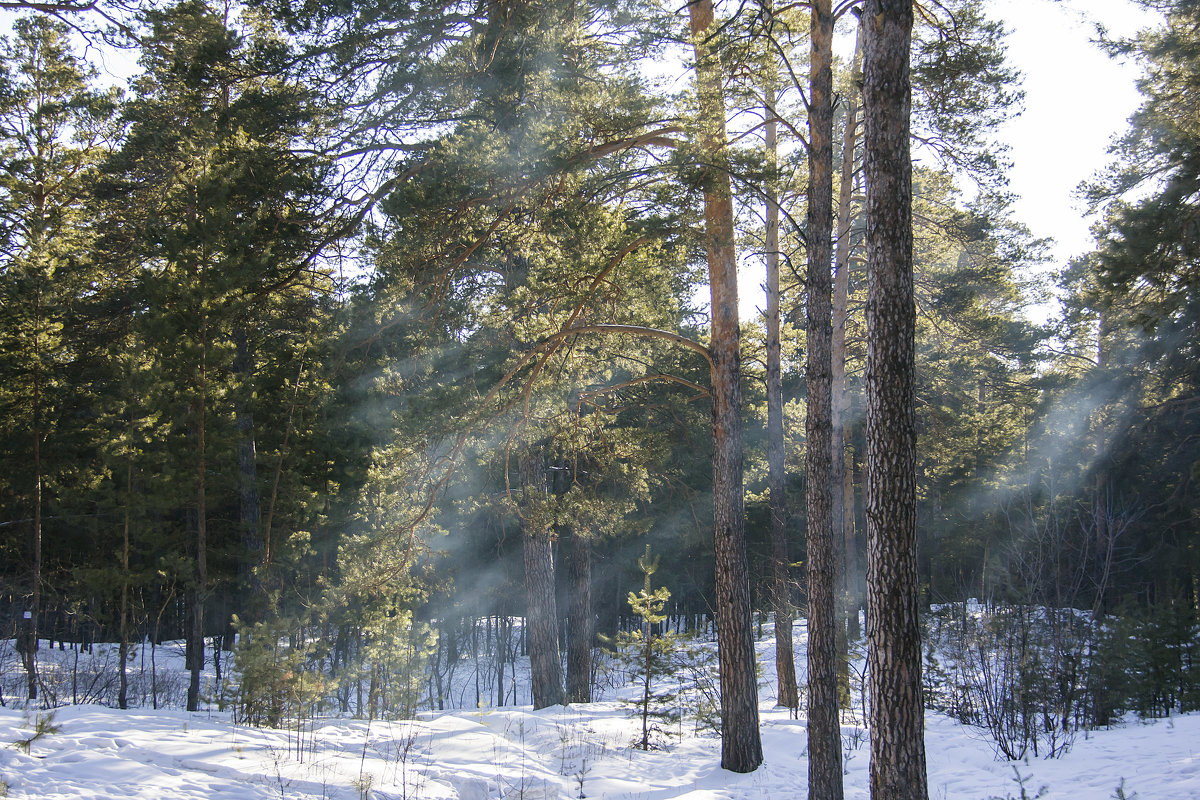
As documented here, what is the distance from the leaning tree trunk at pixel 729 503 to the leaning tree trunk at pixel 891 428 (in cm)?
307

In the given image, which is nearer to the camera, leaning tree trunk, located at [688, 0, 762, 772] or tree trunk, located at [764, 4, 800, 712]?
leaning tree trunk, located at [688, 0, 762, 772]

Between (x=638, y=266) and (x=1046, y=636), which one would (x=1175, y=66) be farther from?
(x=638, y=266)

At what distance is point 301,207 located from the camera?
9305mm

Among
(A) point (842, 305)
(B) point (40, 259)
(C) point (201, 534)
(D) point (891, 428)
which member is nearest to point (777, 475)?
(A) point (842, 305)

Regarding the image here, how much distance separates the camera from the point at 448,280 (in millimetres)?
9008

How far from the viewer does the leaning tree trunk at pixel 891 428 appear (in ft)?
15.4

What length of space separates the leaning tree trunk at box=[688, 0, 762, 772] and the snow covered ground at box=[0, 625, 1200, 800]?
1.94 ft

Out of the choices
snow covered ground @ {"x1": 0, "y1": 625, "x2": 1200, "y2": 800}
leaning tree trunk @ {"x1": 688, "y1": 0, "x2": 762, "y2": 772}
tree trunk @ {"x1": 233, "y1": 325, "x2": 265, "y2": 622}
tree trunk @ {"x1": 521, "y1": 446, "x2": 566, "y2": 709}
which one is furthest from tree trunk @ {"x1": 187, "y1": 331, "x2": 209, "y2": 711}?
leaning tree trunk @ {"x1": 688, "y1": 0, "x2": 762, "y2": 772}

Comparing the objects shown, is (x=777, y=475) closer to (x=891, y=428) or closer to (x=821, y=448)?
(x=821, y=448)

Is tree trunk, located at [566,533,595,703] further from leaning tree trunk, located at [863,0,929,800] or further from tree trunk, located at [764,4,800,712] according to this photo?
leaning tree trunk, located at [863,0,929,800]

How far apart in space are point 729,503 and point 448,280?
14.6ft

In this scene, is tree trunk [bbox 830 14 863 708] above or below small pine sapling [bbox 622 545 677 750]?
above

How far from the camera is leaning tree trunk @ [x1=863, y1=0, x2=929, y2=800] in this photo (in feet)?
15.4

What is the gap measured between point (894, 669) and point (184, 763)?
5.31m
